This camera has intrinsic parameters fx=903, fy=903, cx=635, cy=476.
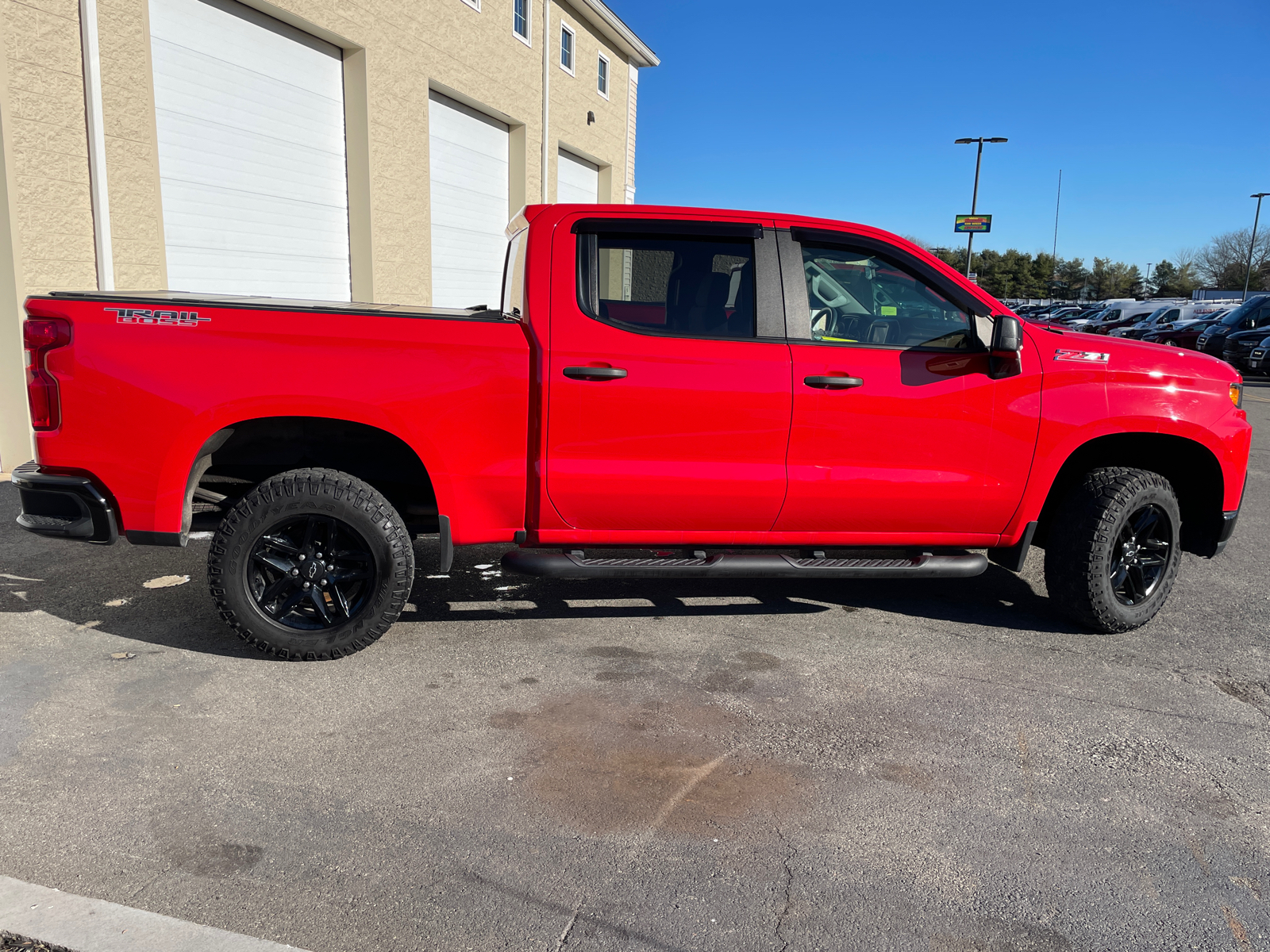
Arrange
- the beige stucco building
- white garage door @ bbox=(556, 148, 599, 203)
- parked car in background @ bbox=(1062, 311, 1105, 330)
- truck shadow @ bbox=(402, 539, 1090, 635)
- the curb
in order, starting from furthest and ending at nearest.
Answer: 1. parked car in background @ bbox=(1062, 311, 1105, 330)
2. white garage door @ bbox=(556, 148, 599, 203)
3. the beige stucco building
4. truck shadow @ bbox=(402, 539, 1090, 635)
5. the curb

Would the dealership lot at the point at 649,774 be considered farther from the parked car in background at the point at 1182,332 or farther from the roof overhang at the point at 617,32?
the parked car in background at the point at 1182,332

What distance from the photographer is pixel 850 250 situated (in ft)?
14.1

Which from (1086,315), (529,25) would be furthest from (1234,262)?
(529,25)

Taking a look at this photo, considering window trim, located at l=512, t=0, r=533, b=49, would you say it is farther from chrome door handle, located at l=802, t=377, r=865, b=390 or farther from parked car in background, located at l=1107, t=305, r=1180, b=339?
parked car in background, located at l=1107, t=305, r=1180, b=339

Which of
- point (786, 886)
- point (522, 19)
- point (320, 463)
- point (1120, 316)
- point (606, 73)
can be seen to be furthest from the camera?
point (1120, 316)

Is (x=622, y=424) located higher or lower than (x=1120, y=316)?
lower

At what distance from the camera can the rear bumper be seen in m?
3.77

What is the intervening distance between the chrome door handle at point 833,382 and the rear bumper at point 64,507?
10.1 ft

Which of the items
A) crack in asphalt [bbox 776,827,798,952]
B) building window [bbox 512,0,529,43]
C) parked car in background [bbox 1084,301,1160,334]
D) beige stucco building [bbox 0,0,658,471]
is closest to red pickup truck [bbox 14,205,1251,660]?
crack in asphalt [bbox 776,827,798,952]

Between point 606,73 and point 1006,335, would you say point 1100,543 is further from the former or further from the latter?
point 606,73

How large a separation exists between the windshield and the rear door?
24797 millimetres

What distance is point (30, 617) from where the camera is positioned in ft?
14.6

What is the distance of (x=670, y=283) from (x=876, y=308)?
99 cm

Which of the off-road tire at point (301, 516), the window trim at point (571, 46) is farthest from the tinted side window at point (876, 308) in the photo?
the window trim at point (571, 46)
